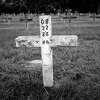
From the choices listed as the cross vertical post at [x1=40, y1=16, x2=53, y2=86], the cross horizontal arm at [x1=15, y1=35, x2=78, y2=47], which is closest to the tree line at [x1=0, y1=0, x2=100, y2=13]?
the cross vertical post at [x1=40, y1=16, x2=53, y2=86]

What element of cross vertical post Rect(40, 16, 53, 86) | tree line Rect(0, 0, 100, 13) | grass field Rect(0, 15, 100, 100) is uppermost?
tree line Rect(0, 0, 100, 13)

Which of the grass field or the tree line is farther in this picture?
the grass field

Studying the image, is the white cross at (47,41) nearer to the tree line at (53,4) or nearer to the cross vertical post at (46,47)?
the cross vertical post at (46,47)

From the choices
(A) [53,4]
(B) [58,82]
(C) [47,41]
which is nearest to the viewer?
(A) [53,4]

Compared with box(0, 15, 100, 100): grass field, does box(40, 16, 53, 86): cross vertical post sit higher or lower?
higher

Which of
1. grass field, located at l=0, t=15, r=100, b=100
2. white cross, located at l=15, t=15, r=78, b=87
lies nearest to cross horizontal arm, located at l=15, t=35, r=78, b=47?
white cross, located at l=15, t=15, r=78, b=87

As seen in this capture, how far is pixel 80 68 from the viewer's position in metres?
2.96

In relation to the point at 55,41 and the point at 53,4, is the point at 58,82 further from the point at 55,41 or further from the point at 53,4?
the point at 53,4

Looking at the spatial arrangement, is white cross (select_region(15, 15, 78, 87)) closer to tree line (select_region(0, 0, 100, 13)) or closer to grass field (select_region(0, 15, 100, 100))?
grass field (select_region(0, 15, 100, 100))

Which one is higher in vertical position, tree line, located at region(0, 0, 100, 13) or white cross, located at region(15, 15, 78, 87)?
tree line, located at region(0, 0, 100, 13)

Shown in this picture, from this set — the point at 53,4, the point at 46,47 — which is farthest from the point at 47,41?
the point at 53,4

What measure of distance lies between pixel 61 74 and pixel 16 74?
814mm

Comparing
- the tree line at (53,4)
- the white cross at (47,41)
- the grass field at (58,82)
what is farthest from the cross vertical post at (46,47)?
the tree line at (53,4)

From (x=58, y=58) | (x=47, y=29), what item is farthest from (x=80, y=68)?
(x=47, y=29)
